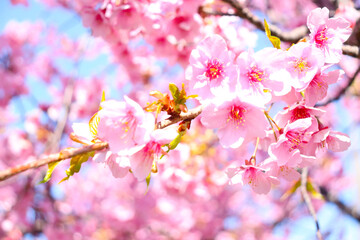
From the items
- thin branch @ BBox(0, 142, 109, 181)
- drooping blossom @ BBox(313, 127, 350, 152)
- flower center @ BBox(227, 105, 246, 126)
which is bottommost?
drooping blossom @ BBox(313, 127, 350, 152)

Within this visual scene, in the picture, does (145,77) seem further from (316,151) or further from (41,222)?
(316,151)

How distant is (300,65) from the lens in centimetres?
110

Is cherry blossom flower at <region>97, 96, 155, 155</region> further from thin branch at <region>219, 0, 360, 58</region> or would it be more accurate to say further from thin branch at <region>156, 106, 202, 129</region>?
thin branch at <region>219, 0, 360, 58</region>

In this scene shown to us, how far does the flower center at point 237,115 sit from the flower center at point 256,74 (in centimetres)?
11

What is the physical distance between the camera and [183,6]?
2082 millimetres

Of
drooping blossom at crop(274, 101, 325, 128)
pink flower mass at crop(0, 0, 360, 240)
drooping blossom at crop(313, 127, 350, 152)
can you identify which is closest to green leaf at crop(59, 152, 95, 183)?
pink flower mass at crop(0, 0, 360, 240)

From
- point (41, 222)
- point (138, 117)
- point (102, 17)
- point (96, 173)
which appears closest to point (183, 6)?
point (102, 17)

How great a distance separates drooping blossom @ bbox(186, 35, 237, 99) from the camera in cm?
111

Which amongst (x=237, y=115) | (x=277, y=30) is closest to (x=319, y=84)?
(x=237, y=115)

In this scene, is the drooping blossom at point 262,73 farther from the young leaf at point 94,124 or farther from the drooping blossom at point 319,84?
the young leaf at point 94,124

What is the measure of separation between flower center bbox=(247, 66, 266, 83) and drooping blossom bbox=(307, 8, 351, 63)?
23 cm

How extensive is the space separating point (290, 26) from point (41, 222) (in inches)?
172

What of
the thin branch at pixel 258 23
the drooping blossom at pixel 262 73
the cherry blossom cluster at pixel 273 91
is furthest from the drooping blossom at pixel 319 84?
the thin branch at pixel 258 23

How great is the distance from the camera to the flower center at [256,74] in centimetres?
113
